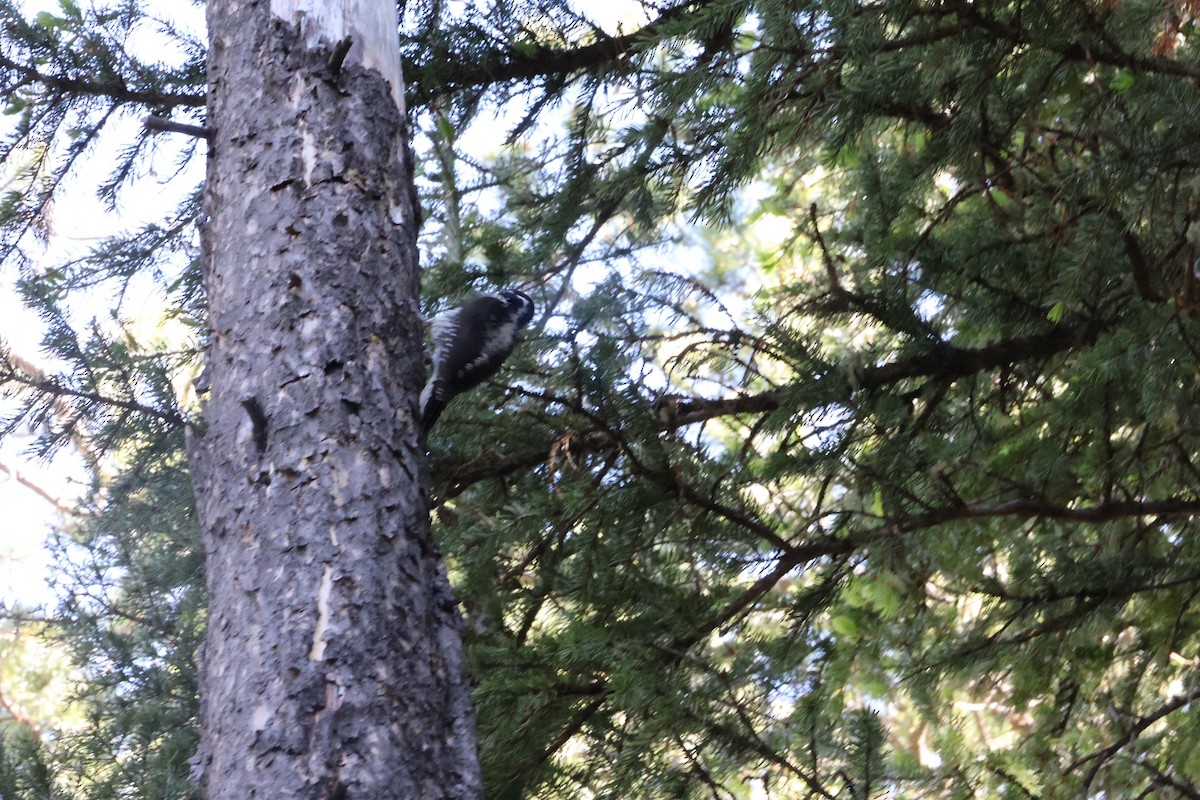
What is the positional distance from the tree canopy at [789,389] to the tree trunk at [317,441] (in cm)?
67

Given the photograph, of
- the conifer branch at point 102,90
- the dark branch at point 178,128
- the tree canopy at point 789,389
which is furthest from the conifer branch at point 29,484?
the dark branch at point 178,128

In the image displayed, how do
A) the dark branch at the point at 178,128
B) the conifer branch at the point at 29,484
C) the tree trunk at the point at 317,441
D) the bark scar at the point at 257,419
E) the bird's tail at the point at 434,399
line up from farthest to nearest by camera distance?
the conifer branch at the point at 29,484
the bird's tail at the point at 434,399
the dark branch at the point at 178,128
the bark scar at the point at 257,419
the tree trunk at the point at 317,441

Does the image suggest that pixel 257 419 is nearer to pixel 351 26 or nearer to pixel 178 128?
pixel 178 128

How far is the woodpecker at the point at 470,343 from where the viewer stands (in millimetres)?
3488

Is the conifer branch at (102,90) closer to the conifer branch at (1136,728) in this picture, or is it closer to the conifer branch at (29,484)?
the conifer branch at (1136,728)

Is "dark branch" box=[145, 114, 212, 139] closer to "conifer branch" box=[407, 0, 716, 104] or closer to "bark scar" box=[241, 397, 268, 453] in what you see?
"bark scar" box=[241, 397, 268, 453]

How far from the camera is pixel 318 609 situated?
2006 millimetres

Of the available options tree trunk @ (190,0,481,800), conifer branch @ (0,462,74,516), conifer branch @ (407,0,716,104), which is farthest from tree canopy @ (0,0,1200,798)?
conifer branch @ (0,462,74,516)

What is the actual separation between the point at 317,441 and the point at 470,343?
143 centimetres

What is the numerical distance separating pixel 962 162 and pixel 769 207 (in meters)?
1.99

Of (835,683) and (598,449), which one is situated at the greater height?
(598,449)

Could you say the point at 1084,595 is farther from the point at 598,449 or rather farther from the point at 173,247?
the point at 173,247

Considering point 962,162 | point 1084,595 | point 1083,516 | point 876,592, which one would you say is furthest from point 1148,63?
point 876,592

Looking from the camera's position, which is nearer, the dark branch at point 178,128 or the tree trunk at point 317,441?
the tree trunk at point 317,441
